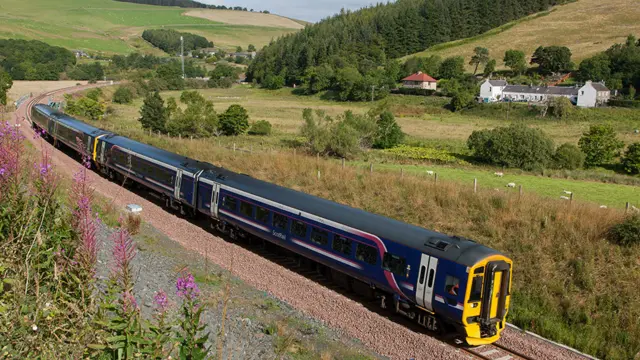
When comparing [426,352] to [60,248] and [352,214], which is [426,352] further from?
[60,248]

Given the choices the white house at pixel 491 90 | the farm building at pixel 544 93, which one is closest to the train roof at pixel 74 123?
the farm building at pixel 544 93

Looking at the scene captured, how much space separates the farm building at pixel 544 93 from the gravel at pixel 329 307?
7340 cm

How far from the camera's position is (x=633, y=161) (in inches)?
1700

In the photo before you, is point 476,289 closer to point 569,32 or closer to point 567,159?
point 567,159

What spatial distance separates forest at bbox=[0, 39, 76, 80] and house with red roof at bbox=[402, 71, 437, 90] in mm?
80122

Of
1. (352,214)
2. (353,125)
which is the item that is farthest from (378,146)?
(352,214)

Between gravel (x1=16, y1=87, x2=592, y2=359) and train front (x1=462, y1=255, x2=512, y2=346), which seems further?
gravel (x1=16, y1=87, x2=592, y2=359)

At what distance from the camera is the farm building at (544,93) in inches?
3273

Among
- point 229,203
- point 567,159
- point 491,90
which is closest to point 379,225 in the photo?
point 229,203

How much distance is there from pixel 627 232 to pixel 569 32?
143023 mm

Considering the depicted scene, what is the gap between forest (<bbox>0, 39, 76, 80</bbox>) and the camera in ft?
400

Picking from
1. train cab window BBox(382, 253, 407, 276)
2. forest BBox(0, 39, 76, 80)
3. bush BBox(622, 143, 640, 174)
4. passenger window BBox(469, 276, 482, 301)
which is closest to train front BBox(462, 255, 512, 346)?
passenger window BBox(469, 276, 482, 301)

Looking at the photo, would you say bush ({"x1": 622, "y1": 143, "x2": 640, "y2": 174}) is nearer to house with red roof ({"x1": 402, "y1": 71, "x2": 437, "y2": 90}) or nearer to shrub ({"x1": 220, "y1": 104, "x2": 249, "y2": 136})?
shrub ({"x1": 220, "y1": 104, "x2": 249, "y2": 136})

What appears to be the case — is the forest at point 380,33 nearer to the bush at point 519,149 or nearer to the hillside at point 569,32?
the hillside at point 569,32
